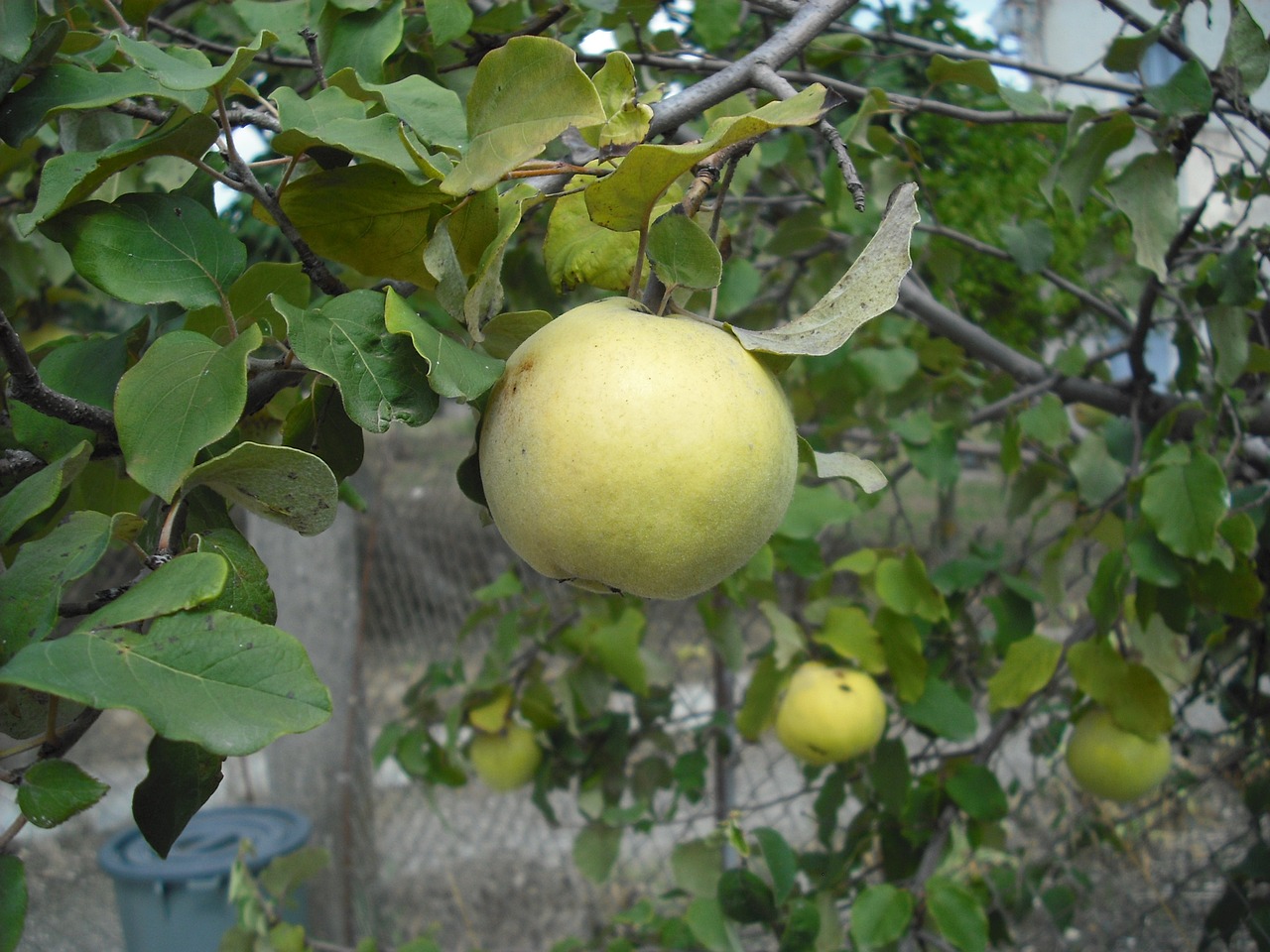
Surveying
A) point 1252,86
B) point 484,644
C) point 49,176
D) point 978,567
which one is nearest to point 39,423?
point 49,176

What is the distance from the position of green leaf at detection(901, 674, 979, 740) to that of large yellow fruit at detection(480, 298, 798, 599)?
102cm

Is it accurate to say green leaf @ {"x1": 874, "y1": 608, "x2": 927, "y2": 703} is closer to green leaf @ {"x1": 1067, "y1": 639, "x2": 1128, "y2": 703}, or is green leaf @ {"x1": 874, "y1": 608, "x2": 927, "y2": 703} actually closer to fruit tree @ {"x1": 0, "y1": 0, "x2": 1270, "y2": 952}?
fruit tree @ {"x1": 0, "y1": 0, "x2": 1270, "y2": 952}

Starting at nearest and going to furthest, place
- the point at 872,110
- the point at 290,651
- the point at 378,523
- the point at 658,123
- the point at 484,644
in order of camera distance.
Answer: the point at 290,651, the point at 658,123, the point at 872,110, the point at 378,523, the point at 484,644

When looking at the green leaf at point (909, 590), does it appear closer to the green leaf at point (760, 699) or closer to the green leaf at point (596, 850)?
the green leaf at point (760, 699)

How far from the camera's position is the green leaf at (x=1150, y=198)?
3.72 ft

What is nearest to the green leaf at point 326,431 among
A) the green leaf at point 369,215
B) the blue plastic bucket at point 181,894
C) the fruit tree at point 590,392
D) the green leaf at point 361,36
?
the fruit tree at point 590,392

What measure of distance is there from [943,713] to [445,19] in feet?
4.00

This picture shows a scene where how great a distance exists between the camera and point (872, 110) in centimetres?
108

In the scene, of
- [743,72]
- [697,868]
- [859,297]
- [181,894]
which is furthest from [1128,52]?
[181,894]

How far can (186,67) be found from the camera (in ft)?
2.13

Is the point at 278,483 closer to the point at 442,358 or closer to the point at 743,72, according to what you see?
the point at 442,358

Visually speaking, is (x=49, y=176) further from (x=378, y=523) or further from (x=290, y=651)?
(x=378, y=523)

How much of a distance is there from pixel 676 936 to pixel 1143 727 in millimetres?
823

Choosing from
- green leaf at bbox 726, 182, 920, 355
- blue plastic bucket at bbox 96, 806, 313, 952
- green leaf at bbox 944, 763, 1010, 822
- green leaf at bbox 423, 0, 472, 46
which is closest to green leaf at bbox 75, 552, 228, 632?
green leaf at bbox 726, 182, 920, 355
